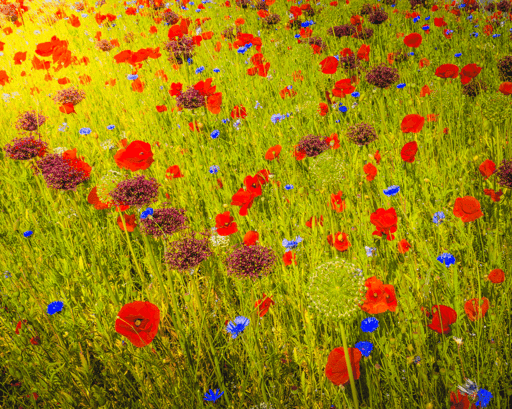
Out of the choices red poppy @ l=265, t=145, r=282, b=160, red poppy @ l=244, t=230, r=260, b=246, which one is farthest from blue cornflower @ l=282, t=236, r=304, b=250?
red poppy @ l=265, t=145, r=282, b=160

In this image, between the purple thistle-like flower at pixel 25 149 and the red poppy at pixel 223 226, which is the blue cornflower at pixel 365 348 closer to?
Result: the red poppy at pixel 223 226

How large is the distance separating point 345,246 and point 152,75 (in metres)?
4.48

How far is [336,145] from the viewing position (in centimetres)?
251

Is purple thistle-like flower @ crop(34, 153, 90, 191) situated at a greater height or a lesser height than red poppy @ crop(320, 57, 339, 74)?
lesser

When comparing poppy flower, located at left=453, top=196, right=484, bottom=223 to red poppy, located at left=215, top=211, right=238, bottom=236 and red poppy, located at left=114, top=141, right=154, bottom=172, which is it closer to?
red poppy, located at left=215, top=211, right=238, bottom=236

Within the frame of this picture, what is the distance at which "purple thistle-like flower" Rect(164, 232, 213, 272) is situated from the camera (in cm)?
162

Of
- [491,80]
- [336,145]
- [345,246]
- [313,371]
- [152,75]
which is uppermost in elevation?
[152,75]

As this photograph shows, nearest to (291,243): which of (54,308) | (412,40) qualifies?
(54,308)

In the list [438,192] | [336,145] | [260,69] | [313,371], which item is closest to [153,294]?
[313,371]

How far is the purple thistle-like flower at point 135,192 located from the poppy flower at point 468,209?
162 cm

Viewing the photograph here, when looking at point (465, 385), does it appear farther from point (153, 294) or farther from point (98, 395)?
point (153, 294)

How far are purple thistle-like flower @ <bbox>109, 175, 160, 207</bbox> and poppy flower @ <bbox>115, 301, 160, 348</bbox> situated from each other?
72 centimetres

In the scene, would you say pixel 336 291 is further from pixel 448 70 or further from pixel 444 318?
pixel 448 70

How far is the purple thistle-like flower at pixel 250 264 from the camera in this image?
4.98ft
